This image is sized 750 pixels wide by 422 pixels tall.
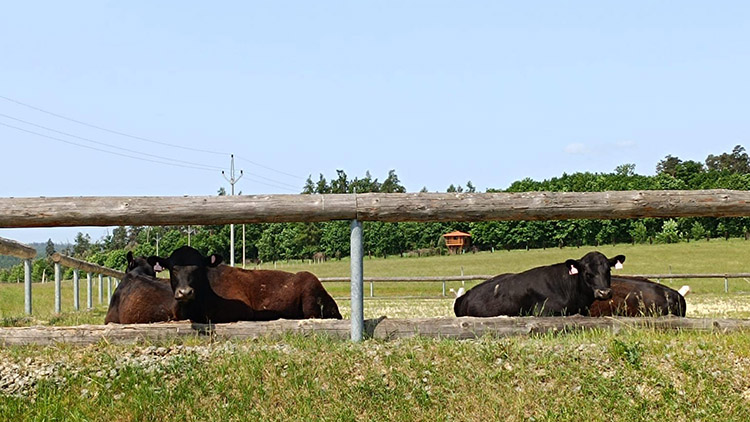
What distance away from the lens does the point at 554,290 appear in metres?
10.3

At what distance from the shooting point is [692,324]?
7766 millimetres

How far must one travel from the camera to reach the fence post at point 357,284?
727 centimetres

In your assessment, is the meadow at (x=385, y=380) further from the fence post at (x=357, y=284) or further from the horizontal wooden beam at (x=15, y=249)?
the horizontal wooden beam at (x=15, y=249)

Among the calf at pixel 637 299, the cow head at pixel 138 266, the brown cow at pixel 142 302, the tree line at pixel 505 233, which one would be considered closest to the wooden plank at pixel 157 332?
the brown cow at pixel 142 302

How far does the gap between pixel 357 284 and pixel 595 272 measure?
4.12m

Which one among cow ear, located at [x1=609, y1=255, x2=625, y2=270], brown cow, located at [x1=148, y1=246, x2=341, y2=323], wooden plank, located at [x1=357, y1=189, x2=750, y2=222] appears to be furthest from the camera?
cow ear, located at [x1=609, y1=255, x2=625, y2=270]

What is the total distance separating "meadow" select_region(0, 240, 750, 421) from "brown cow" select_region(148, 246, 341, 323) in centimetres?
198

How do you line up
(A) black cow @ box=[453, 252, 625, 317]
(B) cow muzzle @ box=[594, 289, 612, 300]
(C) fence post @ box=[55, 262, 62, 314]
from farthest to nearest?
(C) fence post @ box=[55, 262, 62, 314], (A) black cow @ box=[453, 252, 625, 317], (B) cow muzzle @ box=[594, 289, 612, 300]

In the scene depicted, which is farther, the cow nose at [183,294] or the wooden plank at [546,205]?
the cow nose at [183,294]

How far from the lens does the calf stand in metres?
10.5

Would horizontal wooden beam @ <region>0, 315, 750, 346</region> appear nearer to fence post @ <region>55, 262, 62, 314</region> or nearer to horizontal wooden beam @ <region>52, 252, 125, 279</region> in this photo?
fence post @ <region>55, 262, 62, 314</region>

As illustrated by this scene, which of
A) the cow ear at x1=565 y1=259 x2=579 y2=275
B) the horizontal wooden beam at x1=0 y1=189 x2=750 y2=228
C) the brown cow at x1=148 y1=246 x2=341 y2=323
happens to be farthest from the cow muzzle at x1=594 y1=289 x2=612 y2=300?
the brown cow at x1=148 y1=246 x2=341 y2=323

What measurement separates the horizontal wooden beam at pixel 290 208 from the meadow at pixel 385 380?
4.11 feet

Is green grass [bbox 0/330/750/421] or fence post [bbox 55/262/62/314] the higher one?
green grass [bbox 0/330/750/421]
